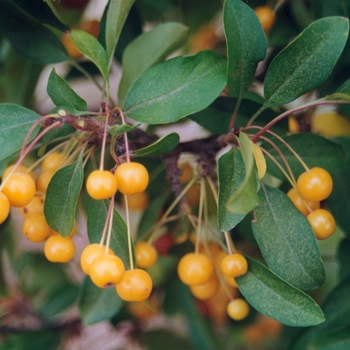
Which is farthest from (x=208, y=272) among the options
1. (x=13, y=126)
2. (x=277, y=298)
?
(x=13, y=126)

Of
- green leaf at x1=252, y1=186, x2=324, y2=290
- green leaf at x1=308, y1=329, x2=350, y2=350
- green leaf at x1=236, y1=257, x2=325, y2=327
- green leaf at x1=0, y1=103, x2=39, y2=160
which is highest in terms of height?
green leaf at x1=0, y1=103, x2=39, y2=160

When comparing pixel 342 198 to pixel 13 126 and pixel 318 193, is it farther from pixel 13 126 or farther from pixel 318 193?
pixel 13 126

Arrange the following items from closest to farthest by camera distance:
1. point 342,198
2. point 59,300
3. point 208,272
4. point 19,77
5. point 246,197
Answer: point 246,197 → point 208,272 → point 342,198 → point 19,77 → point 59,300

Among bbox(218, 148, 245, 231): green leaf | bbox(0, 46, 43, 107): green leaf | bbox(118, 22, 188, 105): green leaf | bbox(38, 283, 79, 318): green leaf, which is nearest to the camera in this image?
bbox(218, 148, 245, 231): green leaf

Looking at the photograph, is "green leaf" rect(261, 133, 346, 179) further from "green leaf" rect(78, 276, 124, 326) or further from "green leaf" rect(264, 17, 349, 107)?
"green leaf" rect(78, 276, 124, 326)

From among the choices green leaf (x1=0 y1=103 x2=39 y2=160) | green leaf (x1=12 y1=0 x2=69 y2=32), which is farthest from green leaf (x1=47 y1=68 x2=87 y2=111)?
green leaf (x1=12 y1=0 x2=69 y2=32)

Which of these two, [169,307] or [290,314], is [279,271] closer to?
[290,314]
